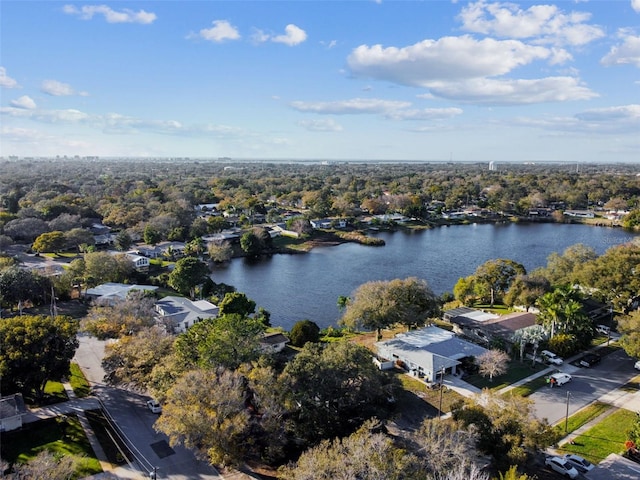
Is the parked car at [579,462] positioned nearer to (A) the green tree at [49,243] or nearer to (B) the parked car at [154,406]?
(B) the parked car at [154,406]

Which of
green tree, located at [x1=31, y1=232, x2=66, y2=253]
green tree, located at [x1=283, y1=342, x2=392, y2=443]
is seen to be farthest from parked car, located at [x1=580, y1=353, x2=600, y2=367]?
green tree, located at [x1=31, y1=232, x2=66, y2=253]

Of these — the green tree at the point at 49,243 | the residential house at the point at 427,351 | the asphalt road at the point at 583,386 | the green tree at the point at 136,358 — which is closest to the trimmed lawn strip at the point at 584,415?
the asphalt road at the point at 583,386

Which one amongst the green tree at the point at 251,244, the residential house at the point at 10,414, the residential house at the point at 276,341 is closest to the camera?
the residential house at the point at 10,414

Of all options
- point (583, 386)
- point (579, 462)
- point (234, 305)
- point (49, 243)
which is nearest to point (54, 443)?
point (234, 305)

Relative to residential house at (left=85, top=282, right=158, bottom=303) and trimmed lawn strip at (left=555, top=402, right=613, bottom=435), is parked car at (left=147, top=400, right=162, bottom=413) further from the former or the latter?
trimmed lawn strip at (left=555, top=402, right=613, bottom=435)

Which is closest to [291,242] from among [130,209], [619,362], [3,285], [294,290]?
[294,290]

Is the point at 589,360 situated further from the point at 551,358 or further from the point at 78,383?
the point at 78,383

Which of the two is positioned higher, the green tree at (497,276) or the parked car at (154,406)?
the green tree at (497,276)

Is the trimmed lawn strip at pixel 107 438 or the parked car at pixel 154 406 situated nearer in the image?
the trimmed lawn strip at pixel 107 438
